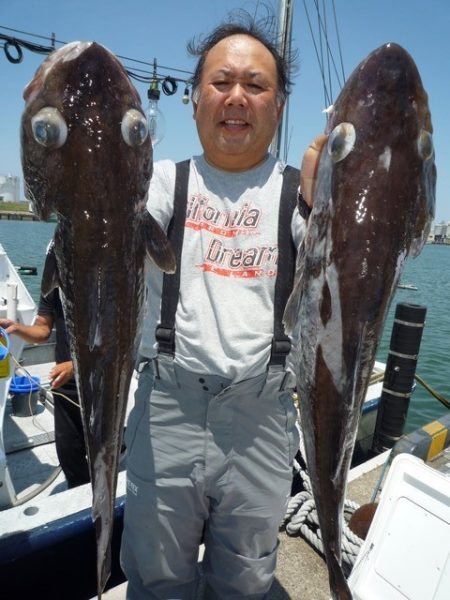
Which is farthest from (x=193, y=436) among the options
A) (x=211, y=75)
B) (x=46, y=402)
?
(x=46, y=402)

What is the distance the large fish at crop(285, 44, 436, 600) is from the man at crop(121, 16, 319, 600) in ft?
1.81

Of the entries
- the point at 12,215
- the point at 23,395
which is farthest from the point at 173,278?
the point at 12,215

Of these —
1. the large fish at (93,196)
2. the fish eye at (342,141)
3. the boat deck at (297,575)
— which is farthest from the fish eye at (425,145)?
the boat deck at (297,575)

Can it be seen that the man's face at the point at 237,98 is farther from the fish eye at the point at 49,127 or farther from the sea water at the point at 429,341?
the sea water at the point at 429,341

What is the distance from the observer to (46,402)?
23.5ft

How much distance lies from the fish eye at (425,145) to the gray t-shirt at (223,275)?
0.75 meters

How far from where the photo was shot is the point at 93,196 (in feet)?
5.55

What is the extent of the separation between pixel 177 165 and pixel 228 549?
2.19 meters

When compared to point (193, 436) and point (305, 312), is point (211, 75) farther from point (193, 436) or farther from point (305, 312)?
point (193, 436)

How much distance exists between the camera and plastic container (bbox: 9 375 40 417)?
258 inches

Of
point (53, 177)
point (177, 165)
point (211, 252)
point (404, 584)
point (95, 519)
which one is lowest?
point (404, 584)

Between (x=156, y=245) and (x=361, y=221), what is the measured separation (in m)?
0.81

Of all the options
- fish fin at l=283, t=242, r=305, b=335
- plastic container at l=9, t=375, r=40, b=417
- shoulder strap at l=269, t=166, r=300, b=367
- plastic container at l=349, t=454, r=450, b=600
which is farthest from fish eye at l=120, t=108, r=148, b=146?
plastic container at l=9, t=375, r=40, b=417

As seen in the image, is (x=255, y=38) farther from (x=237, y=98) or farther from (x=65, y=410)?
(x=65, y=410)
